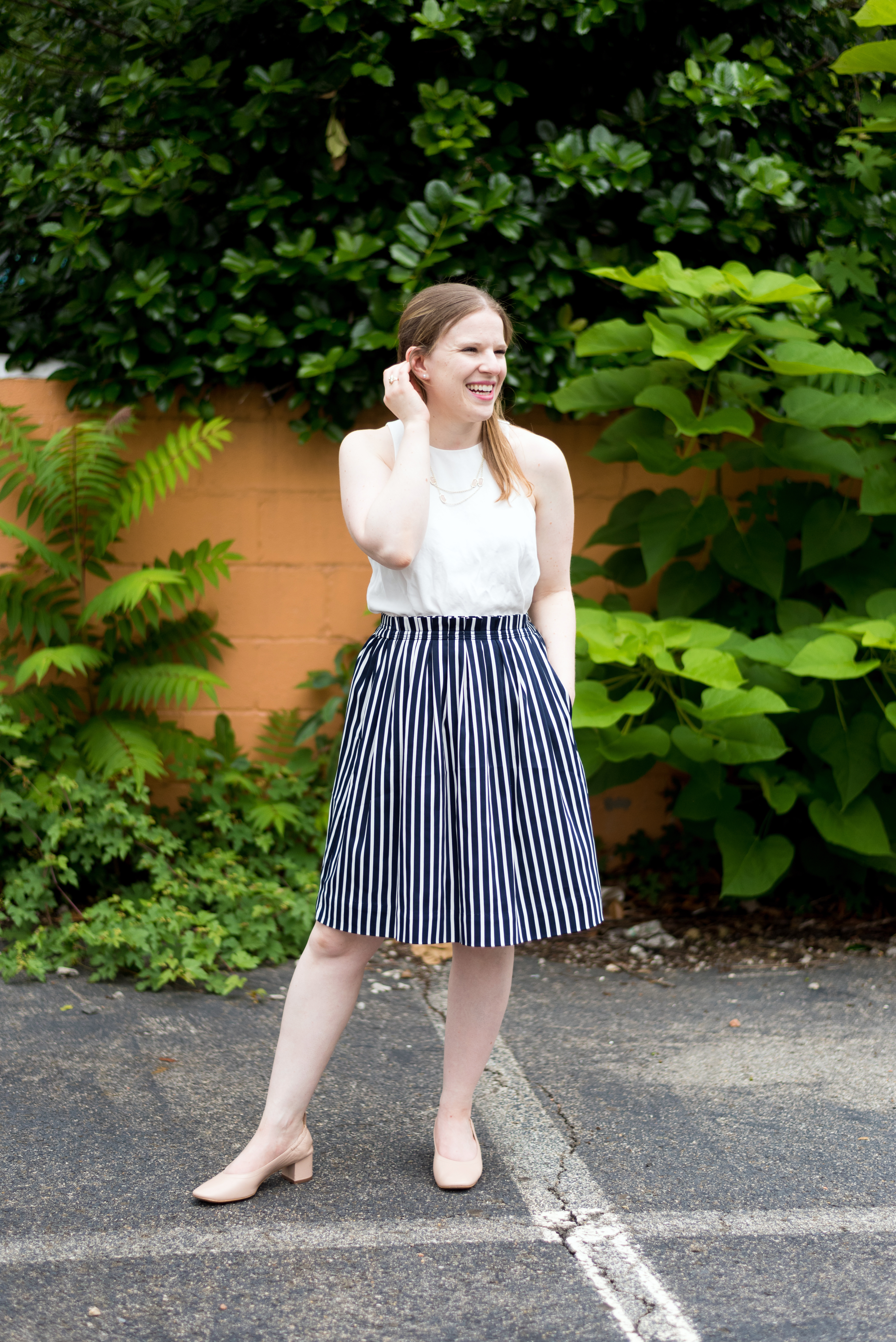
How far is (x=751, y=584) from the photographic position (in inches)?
154

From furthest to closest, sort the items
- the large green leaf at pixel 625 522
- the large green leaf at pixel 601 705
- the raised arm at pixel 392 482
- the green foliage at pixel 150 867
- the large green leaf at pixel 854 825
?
the large green leaf at pixel 625 522, the large green leaf at pixel 854 825, the green foliage at pixel 150 867, the large green leaf at pixel 601 705, the raised arm at pixel 392 482

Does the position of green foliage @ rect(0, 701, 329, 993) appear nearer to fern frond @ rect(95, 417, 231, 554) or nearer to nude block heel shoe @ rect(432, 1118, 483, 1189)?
fern frond @ rect(95, 417, 231, 554)

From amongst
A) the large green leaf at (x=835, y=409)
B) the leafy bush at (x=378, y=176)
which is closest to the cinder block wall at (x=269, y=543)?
the leafy bush at (x=378, y=176)

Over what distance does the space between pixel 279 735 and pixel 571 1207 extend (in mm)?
2290

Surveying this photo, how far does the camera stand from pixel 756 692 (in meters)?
3.35

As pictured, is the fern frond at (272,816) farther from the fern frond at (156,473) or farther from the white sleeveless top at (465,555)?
the white sleeveless top at (465,555)

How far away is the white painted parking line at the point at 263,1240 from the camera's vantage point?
7.19 feet

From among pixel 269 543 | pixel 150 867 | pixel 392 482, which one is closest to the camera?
pixel 392 482

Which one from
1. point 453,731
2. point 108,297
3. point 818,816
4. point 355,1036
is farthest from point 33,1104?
point 108,297

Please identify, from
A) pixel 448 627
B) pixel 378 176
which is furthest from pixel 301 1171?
pixel 378 176

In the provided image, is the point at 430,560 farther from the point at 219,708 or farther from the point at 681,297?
the point at 219,708

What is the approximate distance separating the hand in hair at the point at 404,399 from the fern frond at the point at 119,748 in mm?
1851

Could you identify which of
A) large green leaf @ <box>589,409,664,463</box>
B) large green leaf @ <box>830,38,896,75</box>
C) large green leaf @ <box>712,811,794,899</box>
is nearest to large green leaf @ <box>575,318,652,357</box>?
large green leaf @ <box>589,409,664,463</box>

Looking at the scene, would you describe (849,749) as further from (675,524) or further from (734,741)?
(675,524)
